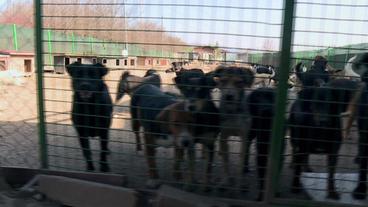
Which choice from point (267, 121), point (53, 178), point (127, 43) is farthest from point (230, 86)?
point (53, 178)

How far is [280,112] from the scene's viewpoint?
135 inches

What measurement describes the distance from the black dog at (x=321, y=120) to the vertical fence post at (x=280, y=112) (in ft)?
0.64

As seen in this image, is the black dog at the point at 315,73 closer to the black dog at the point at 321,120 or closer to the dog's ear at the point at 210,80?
the black dog at the point at 321,120

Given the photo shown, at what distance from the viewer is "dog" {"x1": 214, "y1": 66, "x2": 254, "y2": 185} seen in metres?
3.78

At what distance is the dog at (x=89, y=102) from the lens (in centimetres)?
431

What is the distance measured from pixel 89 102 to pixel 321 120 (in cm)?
252

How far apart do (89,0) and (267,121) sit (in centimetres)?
214

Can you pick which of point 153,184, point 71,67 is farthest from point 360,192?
point 71,67

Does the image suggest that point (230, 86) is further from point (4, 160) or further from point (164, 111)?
point (4, 160)

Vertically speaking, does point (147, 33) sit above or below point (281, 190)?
above

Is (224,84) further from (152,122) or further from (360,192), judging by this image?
(360,192)

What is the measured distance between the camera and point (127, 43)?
12.5 feet

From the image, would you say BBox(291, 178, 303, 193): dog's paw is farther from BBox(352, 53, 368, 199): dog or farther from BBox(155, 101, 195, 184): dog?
BBox(155, 101, 195, 184): dog

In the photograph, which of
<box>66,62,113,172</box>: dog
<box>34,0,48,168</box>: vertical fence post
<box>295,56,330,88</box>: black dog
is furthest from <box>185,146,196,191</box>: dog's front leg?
<box>34,0,48,168</box>: vertical fence post
